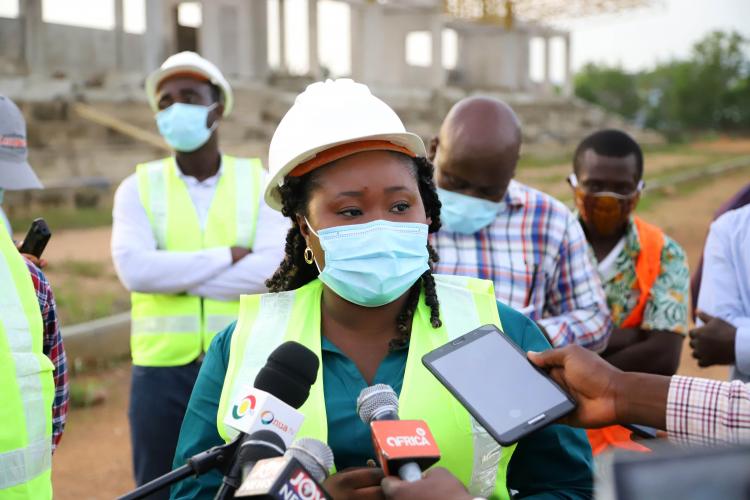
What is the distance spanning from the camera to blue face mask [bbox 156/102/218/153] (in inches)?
188

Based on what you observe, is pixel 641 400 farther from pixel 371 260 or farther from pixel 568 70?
pixel 568 70

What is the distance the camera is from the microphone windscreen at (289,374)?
1976mm

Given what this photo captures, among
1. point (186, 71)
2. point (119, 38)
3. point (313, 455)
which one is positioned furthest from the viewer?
point (119, 38)

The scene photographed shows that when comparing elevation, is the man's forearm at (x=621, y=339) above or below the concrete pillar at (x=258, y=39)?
below

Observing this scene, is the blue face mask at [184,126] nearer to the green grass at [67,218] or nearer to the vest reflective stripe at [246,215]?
the vest reflective stripe at [246,215]

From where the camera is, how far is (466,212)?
3.75m

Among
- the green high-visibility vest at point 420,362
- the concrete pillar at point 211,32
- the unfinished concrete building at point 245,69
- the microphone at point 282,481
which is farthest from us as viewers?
the concrete pillar at point 211,32

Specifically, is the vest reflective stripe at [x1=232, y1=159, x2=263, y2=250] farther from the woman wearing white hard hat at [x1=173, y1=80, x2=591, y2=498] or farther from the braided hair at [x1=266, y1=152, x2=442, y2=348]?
the woman wearing white hard hat at [x1=173, y1=80, x2=591, y2=498]

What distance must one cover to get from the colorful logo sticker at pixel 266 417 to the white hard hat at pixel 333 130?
0.92 m

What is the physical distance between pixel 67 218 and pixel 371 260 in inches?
520

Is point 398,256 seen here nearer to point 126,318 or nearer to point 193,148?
point 193,148

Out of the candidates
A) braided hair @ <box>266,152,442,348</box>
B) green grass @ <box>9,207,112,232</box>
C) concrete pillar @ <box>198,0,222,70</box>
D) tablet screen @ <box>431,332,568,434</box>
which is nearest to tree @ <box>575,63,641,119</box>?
concrete pillar @ <box>198,0,222,70</box>

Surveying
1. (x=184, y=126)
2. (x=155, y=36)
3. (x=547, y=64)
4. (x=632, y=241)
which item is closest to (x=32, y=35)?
(x=155, y=36)

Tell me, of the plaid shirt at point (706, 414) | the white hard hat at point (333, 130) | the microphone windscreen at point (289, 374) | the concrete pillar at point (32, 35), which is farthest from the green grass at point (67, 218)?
the plaid shirt at point (706, 414)
